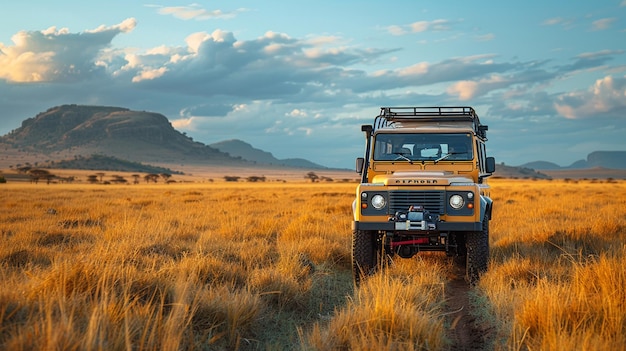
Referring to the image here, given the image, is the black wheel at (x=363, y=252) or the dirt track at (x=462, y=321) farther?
the black wheel at (x=363, y=252)

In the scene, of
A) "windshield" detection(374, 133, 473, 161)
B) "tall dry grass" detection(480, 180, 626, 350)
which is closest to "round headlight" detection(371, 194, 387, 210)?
"windshield" detection(374, 133, 473, 161)

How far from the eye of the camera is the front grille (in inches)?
345

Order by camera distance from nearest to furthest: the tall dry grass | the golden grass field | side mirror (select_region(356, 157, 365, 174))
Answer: the golden grass field, the tall dry grass, side mirror (select_region(356, 157, 365, 174))

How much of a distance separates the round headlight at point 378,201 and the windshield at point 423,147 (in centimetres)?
174

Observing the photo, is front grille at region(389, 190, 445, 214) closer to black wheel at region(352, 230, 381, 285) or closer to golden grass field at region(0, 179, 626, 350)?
black wheel at region(352, 230, 381, 285)

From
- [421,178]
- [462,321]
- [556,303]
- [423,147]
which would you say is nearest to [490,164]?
[423,147]

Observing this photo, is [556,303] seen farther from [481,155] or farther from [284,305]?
[481,155]

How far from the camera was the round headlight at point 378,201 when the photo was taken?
8820mm

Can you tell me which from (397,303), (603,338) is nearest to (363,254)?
(397,303)

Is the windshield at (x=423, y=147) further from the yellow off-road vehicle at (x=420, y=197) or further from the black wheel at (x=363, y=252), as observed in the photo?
the black wheel at (x=363, y=252)

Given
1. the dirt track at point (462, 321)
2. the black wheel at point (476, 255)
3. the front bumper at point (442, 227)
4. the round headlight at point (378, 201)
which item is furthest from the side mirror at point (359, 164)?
the dirt track at point (462, 321)

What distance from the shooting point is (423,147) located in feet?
34.3

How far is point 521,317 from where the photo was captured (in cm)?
599

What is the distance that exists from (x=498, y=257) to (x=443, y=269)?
151 centimetres
